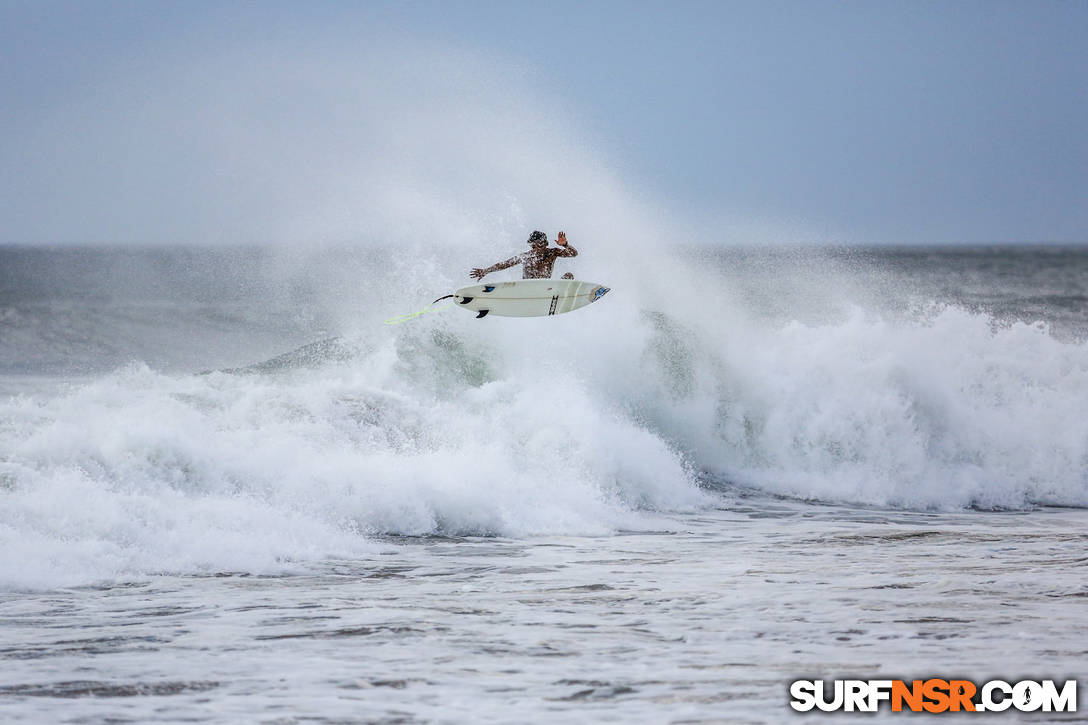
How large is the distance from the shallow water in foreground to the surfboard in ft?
13.0

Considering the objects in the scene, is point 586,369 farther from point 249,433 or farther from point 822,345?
point 249,433

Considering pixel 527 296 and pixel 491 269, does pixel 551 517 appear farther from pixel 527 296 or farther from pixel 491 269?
pixel 527 296

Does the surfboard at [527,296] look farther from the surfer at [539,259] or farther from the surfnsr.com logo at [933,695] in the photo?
the surfnsr.com logo at [933,695]

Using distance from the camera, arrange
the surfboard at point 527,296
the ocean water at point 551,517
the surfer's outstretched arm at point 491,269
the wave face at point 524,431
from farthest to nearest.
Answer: the surfboard at point 527,296 → the surfer's outstretched arm at point 491,269 → the wave face at point 524,431 → the ocean water at point 551,517

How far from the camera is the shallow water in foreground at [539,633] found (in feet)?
23.5

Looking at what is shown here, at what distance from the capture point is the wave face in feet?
37.4

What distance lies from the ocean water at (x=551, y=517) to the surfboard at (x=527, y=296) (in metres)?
1.50

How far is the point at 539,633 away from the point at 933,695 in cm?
280

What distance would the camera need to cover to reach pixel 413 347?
17.9 metres

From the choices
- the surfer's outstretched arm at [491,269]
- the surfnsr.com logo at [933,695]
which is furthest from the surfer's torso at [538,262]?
the surfnsr.com logo at [933,695]

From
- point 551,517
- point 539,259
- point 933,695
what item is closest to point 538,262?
point 539,259

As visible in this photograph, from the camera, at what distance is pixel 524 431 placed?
1535 centimetres

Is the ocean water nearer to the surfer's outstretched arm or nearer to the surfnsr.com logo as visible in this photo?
the surfnsr.com logo

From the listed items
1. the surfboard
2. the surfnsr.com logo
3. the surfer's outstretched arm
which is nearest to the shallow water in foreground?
the surfnsr.com logo
